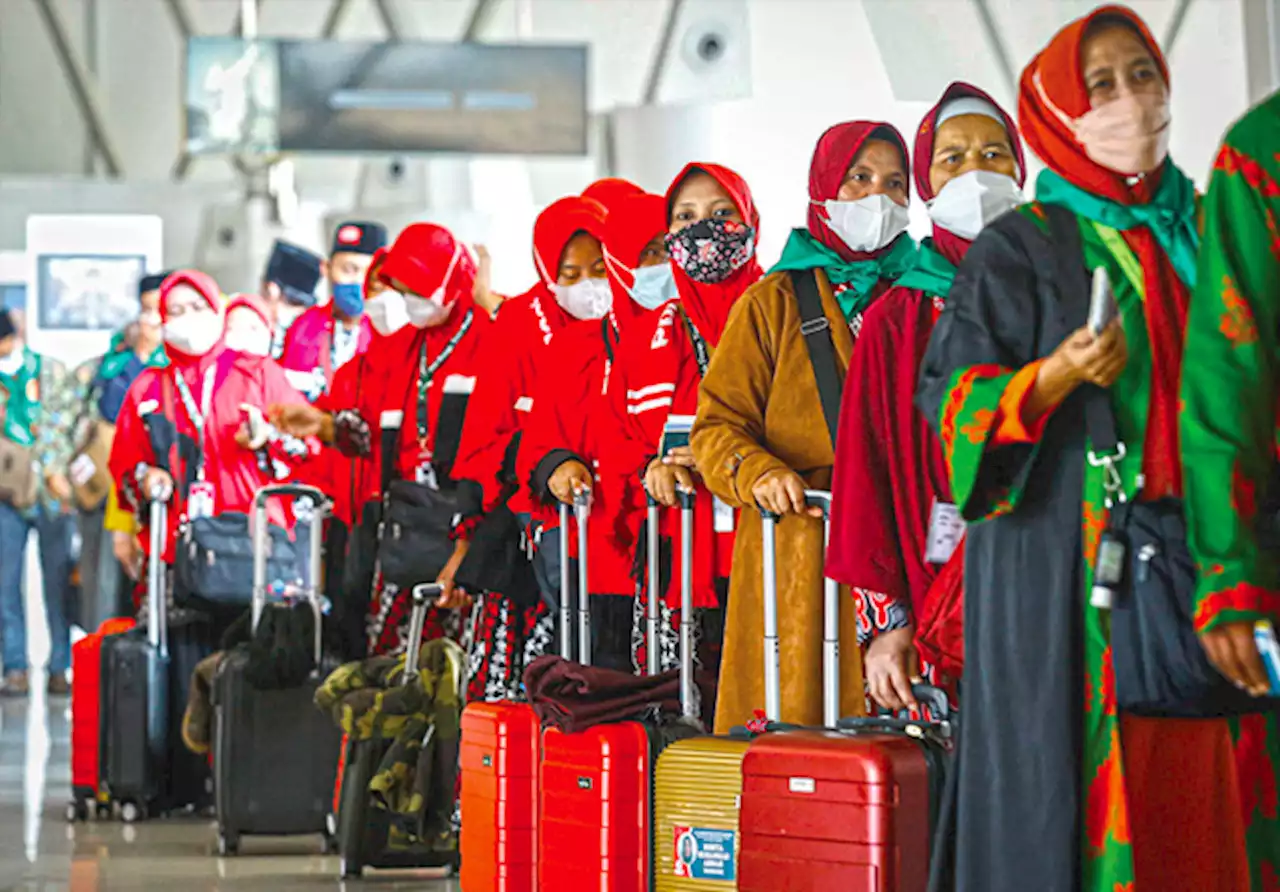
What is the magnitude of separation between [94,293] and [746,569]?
10.2m

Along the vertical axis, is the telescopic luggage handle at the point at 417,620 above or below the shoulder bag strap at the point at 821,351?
below

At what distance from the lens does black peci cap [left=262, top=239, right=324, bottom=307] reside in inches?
353

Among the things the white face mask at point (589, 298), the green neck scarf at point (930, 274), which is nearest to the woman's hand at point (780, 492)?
the green neck scarf at point (930, 274)

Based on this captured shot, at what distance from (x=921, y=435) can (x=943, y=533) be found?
0.32m

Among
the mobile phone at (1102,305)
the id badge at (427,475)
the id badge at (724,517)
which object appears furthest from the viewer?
the id badge at (427,475)

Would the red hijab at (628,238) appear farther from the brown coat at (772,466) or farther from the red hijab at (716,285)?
the brown coat at (772,466)

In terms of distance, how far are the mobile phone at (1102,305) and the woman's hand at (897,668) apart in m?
0.72

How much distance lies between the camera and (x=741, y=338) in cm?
333

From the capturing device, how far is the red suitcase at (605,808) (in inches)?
134

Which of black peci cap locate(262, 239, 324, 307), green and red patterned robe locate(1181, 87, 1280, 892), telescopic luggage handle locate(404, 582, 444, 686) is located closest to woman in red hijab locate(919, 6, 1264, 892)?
green and red patterned robe locate(1181, 87, 1280, 892)

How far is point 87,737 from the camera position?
20.7ft

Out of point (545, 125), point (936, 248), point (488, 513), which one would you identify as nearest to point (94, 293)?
point (545, 125)

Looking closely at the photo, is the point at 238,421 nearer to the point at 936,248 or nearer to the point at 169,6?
the point at 936,248

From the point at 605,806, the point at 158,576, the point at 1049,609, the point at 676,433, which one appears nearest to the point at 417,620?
the point at 676,433
